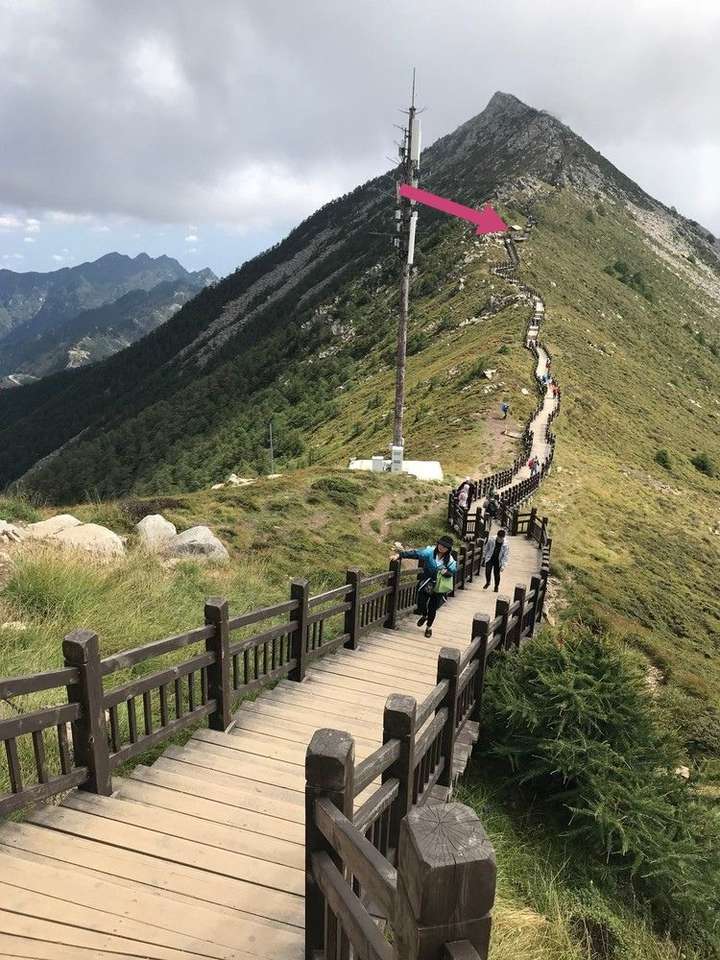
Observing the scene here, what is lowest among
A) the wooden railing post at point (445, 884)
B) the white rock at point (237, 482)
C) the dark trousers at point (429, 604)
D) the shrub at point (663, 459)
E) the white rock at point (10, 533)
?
the shrub at point (663, 459)

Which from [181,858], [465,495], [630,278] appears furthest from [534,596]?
[630,278]

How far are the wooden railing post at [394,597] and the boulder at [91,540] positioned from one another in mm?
4773

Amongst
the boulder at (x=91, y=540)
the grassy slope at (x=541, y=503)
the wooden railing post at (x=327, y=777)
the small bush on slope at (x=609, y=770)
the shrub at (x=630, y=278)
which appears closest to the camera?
the wooden railing post at (x=327, y=777)

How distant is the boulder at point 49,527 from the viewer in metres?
10.4

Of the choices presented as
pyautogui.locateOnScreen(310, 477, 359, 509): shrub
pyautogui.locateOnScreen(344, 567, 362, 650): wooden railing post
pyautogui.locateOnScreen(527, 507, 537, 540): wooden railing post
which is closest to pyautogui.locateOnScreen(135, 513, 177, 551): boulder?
pyautogui.locateOnScreen(344, 567, 362, 650): wooden railing post

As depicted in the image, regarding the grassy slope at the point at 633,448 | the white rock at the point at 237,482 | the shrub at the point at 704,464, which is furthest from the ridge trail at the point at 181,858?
the shrub at the point at 704,464

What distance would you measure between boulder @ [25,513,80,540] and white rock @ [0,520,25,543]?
0.16 metres

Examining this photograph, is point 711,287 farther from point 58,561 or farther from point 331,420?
point 58,561

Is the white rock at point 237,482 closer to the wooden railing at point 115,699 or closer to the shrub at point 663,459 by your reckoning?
the wooden railing at point 115,699

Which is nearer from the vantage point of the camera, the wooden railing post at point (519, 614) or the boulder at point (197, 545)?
the wooden railing post at point (519, 614)

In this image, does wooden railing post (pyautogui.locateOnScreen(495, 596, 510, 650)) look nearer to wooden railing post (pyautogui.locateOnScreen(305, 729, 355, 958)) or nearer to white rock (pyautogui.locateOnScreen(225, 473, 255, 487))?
wooden railing post (pyautogui.locateOnScreen(305, 729, 355, 958))

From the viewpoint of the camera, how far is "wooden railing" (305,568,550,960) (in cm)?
156

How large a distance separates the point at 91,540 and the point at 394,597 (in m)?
5.63

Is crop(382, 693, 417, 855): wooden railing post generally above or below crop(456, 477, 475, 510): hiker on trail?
above
